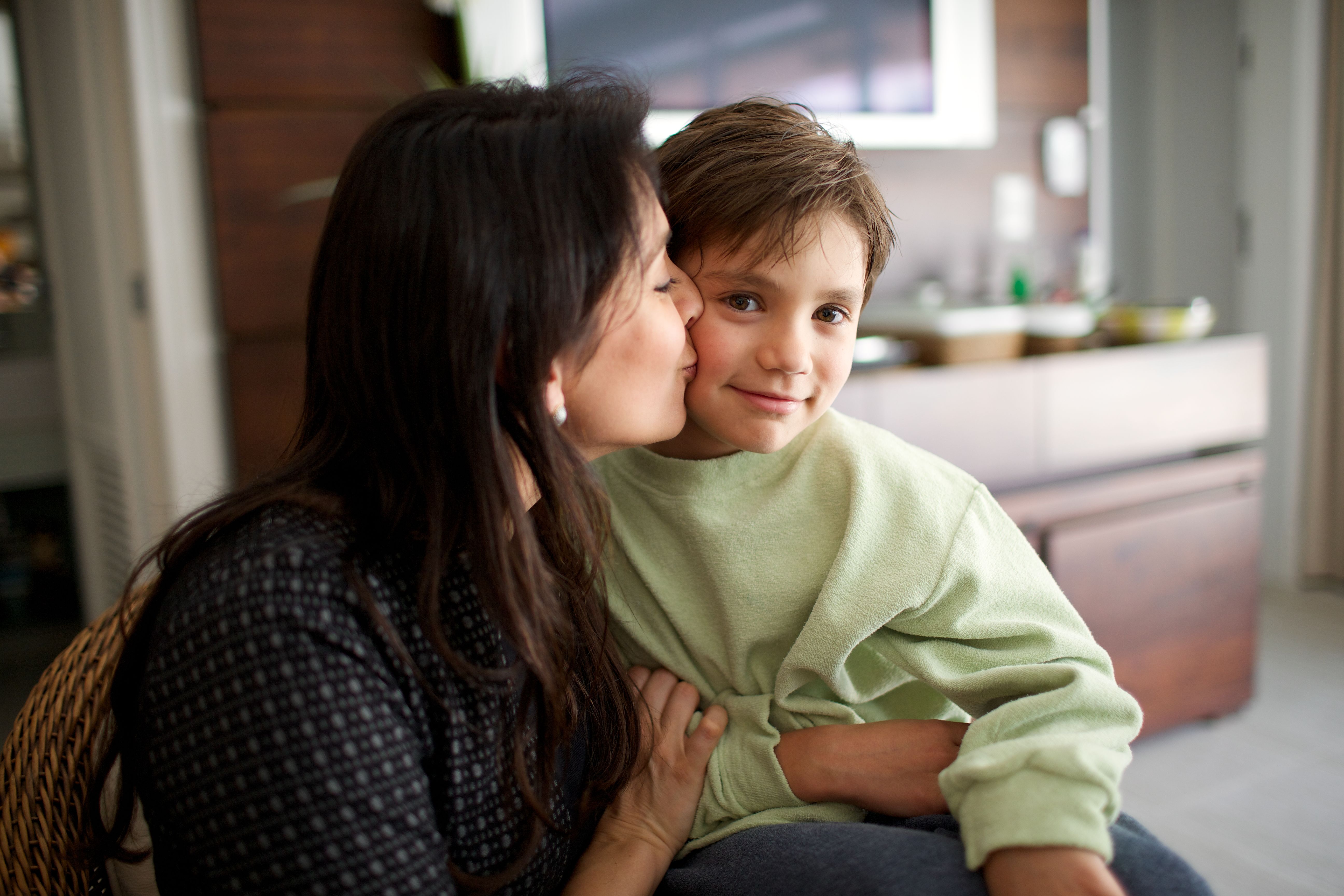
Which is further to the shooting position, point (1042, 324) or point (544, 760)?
point (1042, 324)

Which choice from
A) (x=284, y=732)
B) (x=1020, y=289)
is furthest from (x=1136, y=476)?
(x=284, y=732)

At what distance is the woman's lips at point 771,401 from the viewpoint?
0.92 m

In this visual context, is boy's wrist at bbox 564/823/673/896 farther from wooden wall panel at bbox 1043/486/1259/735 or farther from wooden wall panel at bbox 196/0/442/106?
wooden wall panel at bbox 196/0/442/106

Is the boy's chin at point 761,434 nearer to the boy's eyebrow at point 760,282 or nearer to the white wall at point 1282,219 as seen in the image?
the boy's eyebrow at point 760,282

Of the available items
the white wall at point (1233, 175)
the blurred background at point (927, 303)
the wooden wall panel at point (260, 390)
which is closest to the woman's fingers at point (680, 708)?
the blurred background at point (927, 303)

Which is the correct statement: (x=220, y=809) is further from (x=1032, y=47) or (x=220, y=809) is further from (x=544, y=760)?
(x=1032, y=47)

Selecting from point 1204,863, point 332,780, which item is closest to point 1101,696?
point 332,780

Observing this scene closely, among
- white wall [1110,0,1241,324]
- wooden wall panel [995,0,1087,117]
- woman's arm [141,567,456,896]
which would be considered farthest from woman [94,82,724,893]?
white wall [1110,0,1241,324]

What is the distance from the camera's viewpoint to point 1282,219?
3008mm

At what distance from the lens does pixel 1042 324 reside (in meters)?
2.14

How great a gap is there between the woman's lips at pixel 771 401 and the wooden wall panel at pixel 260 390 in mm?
1289

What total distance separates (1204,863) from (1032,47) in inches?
78.3

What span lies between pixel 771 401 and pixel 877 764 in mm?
336

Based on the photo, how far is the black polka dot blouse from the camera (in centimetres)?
62
